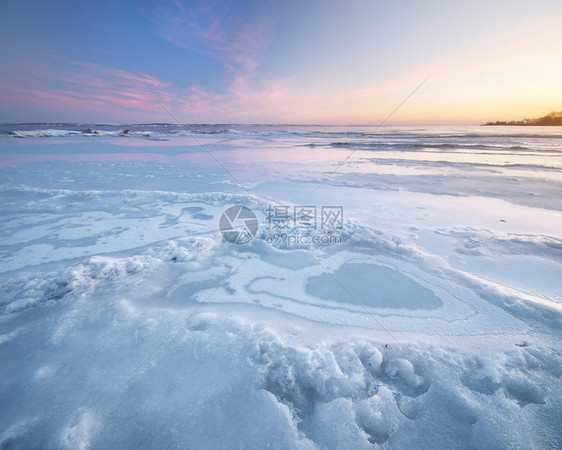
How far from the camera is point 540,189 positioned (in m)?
6.87

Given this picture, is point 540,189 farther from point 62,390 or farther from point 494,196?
point 62,390

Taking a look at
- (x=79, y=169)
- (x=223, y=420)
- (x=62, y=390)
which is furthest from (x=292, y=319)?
(x=79, y=169)

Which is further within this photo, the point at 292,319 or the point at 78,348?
the point at 292,319

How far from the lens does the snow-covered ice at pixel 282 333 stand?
1521 millimetres

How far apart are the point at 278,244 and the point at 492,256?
10.1ft

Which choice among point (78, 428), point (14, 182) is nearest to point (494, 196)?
point (78, 428)

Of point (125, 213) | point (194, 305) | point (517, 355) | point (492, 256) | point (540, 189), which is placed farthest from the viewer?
point (540, 189)

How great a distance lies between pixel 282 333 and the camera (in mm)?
2186

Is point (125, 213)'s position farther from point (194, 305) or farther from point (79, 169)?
point (79, 169)

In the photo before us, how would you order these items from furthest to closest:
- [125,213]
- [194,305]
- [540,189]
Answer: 1. [540,189]
2. [125,213]
3. [194,305]

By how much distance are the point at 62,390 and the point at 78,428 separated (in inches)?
15.1

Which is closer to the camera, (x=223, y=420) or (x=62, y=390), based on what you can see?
(x=223, y=420)

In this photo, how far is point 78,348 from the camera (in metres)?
2.02

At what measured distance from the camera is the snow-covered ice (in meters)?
1.52
